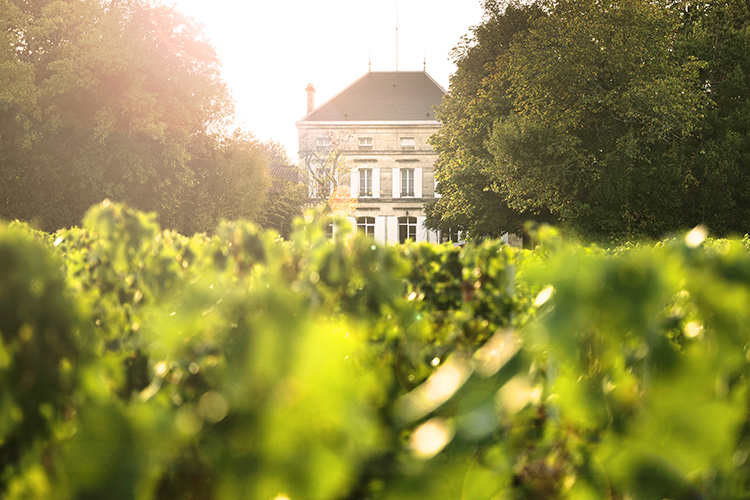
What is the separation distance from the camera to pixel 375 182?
142ft

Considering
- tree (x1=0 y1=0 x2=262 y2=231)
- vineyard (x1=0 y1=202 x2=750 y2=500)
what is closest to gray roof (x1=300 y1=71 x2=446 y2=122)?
tree (x1=0 y1=0 x2=262 y2=231)

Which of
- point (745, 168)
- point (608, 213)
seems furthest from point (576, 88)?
point (745, 168)

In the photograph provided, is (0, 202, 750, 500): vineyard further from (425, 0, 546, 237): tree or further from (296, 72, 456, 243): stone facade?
(296, 72, 456, 243): stone facade

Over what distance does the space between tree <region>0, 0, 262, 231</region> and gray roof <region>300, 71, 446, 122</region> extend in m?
20.6

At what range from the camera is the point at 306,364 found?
0.54 m

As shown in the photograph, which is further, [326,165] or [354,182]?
[354,182]

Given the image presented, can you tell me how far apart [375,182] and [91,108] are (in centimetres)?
2431

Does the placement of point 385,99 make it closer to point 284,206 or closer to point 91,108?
point 284,206

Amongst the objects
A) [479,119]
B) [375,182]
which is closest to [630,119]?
[479,119]

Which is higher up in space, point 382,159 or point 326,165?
point 382,159

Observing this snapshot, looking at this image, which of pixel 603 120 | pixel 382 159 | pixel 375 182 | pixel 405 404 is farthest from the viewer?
pixel 382 159

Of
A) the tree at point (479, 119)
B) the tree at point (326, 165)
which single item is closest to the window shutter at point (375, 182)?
the tree at point (326, 165)

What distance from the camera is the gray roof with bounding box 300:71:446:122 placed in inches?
1750

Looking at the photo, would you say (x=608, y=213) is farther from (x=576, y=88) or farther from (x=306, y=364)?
(x=306, y=364)
